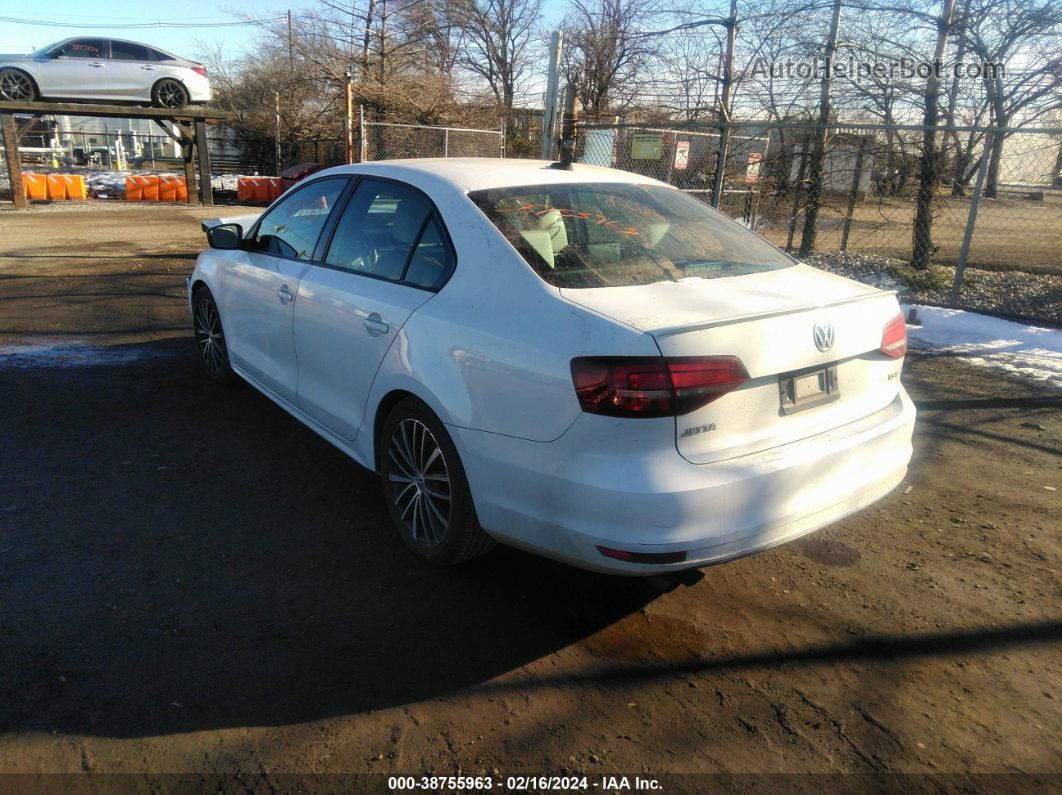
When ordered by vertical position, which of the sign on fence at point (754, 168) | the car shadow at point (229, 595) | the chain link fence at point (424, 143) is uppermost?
the chain link fence at point (424, 143)

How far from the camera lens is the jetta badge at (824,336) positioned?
293 centimetres

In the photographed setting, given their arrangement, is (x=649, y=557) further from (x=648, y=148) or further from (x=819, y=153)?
(x=819, y=153)

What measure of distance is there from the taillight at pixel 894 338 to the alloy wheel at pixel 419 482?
184cm

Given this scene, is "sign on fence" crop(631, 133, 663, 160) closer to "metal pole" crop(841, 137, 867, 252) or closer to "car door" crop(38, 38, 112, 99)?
"metal pole" crop(841, 137, 867, 252)

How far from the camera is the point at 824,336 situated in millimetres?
2949

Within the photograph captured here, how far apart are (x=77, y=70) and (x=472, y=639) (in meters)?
22.9

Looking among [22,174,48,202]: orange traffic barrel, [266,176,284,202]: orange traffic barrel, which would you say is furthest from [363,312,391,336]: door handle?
[22,174,48,202]: orange traffic barrel

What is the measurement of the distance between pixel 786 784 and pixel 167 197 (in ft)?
83.5

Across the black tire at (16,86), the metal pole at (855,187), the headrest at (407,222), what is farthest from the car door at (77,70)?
the headrest at (407,222)

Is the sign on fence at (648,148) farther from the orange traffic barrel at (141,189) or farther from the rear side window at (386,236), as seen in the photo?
the orange traffic barrel at (141,189)

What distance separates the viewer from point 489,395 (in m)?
2.97

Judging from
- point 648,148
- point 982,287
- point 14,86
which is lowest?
point 982,287

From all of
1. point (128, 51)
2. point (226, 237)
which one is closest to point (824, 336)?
point (226, 237)

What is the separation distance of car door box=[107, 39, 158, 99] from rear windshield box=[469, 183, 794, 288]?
2139 cm
